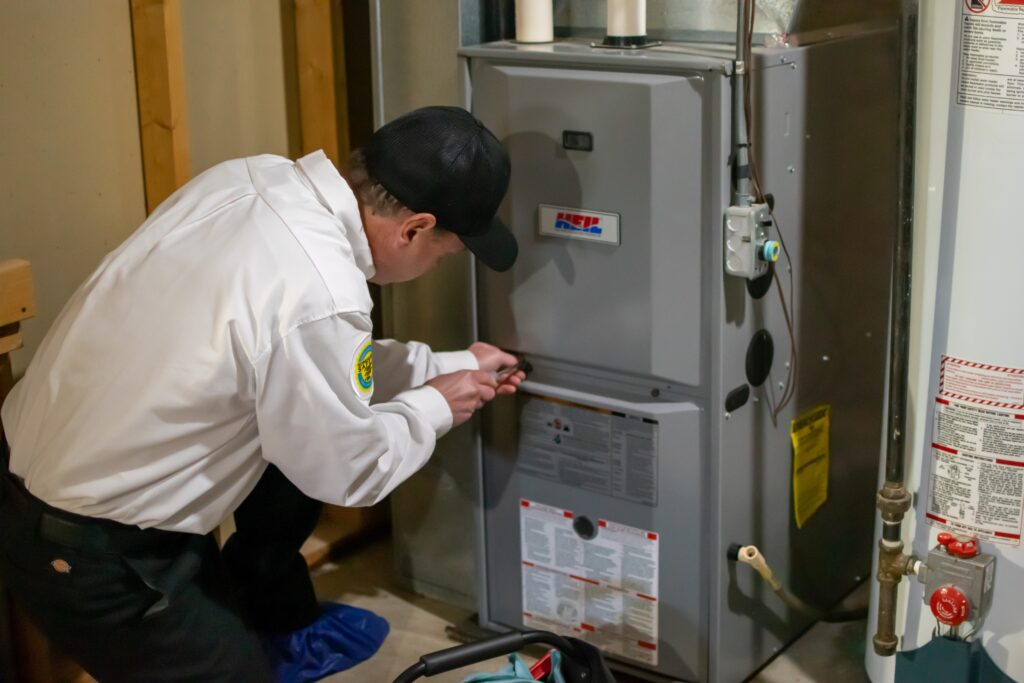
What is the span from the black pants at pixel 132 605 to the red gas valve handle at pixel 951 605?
1.08 meters

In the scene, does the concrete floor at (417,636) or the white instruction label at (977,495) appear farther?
the concrete floor at (417,636)

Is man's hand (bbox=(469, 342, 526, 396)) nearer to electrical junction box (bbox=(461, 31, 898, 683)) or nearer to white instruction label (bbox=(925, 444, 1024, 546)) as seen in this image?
electrical junction box (bbox=(461, 31, 898, 683))

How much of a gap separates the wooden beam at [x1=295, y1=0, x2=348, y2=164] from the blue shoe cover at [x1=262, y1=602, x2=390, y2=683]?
0.95 metres

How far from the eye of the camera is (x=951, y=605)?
1.98 meters

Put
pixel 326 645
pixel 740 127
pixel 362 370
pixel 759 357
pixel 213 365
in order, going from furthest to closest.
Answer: pixel 326 645
pixel 759 357
pixel 740 127
pixel 362 370
pixel 213 365

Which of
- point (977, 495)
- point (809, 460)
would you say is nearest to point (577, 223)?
point (809, 460)

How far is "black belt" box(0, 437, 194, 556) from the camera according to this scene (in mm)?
1821

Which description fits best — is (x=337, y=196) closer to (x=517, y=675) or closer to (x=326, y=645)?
(x=517, y=675)

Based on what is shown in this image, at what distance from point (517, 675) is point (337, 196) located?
2.61 feet

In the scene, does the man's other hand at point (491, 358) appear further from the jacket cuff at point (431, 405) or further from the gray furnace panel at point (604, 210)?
the jacket cuff at point (431, 405)

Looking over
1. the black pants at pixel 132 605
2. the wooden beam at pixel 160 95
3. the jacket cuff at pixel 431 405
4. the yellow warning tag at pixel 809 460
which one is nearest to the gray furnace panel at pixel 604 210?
the jacket cuff at pixel 431 405

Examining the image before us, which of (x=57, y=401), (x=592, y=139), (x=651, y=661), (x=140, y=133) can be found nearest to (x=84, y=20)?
(x=140, y=133)

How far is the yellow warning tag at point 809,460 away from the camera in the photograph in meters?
2.32

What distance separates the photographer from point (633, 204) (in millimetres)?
2020
